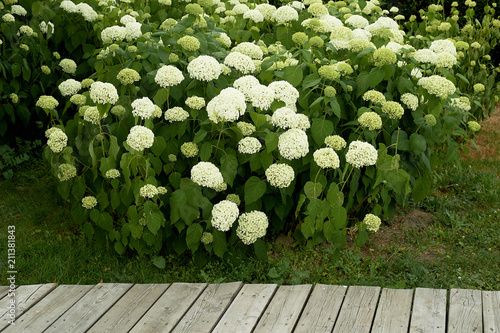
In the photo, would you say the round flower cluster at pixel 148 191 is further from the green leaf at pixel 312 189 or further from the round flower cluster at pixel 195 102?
the green leaf at pixel 312 189

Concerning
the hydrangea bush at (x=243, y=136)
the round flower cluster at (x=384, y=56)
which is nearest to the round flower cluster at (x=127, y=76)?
the hydrangea bush at (x=243, y=136)

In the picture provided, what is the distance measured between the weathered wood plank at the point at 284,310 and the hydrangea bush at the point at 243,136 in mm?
459

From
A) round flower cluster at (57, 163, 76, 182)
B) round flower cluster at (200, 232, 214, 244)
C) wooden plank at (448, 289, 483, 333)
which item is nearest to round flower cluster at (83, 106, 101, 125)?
round flower cluster at (57, 163, 76, 182)

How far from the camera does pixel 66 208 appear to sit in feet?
15.3

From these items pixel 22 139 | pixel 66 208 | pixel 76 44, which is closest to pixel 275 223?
pixel 66 208

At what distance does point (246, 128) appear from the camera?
11.2 ft

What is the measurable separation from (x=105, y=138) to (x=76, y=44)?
6.41 feet

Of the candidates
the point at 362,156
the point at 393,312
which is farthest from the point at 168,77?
the point at 393,312

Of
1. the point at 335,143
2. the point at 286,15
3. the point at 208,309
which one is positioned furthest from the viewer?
the point at 286,15

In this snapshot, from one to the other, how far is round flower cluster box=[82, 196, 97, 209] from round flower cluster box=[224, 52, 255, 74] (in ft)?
4.01

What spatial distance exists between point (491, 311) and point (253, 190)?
1458 millimetres

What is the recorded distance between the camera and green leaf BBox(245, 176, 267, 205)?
11.3 feet

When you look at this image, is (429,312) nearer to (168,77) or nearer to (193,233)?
(193,233)

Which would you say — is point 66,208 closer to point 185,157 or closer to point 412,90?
point 185,157
